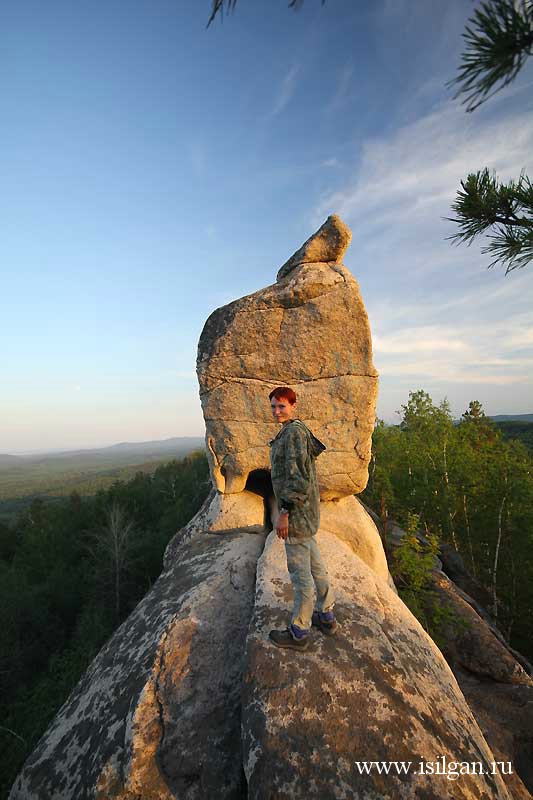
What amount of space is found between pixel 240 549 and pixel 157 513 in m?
26.3

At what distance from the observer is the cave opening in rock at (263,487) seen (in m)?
7.17

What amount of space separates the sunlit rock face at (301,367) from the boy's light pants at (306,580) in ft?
9.37

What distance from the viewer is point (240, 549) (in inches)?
221

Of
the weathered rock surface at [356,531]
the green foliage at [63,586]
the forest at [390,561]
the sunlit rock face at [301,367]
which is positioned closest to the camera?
the weathered rock surface at [356,531]

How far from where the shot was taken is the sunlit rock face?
627cm

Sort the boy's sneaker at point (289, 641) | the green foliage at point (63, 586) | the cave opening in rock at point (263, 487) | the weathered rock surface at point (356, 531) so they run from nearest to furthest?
the boy's sneaker at point (289, 641)
the weathered rock surface at point (356, 531)
the cave opening in rock at point (263, 487)
the green foliage at point (63, 586)

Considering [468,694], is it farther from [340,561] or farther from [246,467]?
[246,467]

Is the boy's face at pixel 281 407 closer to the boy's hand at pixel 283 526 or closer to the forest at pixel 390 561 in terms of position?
Result: the boy's hand at pixel 283 526

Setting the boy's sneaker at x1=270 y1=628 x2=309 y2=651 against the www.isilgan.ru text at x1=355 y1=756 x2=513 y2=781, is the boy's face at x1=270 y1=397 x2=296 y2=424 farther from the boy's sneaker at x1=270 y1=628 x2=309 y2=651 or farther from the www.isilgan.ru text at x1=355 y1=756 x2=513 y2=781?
the www.isilgan.ru text at x1=355 y1=756 x2=513 y2=781

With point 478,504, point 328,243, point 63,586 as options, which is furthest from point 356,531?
point 63,586

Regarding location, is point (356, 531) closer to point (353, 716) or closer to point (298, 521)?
point (298, 521)

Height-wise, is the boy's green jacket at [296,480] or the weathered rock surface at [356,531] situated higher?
the boy's green jacket at [296,480]

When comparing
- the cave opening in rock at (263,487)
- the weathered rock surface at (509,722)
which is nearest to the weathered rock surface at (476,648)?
the weathered rock surface at (509,722)

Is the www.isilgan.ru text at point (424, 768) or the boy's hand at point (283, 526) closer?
the www.isilgan.ru text at point (424, 768)
